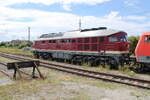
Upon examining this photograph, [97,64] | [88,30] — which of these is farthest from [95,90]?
[88,30]

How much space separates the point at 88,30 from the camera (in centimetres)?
1847

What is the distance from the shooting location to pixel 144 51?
12992mm

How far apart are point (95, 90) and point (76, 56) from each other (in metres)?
10.5

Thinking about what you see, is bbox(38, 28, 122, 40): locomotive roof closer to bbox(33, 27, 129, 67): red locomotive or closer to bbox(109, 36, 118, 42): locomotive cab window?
bbox(33, 27, 129, 67): red locomotive

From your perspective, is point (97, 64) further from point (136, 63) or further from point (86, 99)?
point (86, 99)

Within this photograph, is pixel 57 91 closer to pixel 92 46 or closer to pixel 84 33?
pixel 92 46

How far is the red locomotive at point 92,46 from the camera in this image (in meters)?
15.5

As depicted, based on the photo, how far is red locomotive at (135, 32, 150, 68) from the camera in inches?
506

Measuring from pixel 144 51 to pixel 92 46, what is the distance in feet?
17.5

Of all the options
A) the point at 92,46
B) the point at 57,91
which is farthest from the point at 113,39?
the point at 57,91

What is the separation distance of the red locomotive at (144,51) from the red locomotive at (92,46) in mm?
2077

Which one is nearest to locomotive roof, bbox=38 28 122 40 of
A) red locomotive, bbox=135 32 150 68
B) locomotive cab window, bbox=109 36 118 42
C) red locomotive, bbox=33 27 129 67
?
red locomotive, bbox=33 27 129 67

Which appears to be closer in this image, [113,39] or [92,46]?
[113,39]

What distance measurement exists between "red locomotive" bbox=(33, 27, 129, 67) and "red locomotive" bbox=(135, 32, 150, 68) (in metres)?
2.08
